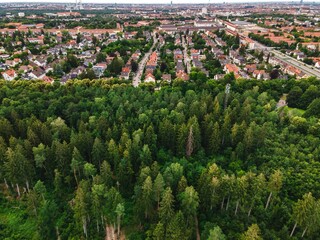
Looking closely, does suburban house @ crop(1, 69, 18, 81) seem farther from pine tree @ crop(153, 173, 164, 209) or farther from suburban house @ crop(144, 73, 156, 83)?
pine tree @ crop(153, 173, 164, 209)

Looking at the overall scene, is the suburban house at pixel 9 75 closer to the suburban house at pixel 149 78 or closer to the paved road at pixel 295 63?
the suburban house at pixel 149 78

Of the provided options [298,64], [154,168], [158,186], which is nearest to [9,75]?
[154,168]

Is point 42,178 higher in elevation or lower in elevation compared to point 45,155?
lower

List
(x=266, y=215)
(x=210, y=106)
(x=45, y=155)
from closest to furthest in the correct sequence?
1. (x=266, y=215)
2. (x=45, y=155)
3. (x=210, y=106)

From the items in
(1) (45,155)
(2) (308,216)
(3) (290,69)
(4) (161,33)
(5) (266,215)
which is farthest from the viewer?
(4) (161,33)

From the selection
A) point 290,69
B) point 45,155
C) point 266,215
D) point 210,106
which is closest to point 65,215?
point 45,155

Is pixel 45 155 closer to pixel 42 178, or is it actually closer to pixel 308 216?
pixel 42 178

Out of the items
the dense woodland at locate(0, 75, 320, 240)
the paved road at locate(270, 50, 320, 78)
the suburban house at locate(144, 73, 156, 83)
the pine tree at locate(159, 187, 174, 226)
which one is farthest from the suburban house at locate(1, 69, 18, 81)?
the paved road at locate(270, 50, 320, 78)

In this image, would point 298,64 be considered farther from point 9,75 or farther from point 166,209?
point 9,75
